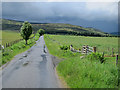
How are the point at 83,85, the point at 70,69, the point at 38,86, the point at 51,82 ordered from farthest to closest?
the point at 70,69 → the point at 51,82 → the point at 38,86 → the point at 83,85

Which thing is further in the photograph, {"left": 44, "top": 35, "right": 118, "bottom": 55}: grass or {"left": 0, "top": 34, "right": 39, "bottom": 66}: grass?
{"left": 44, "top": 35, "right": 118, "bottom": 55}: grass

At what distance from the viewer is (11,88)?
7.89m

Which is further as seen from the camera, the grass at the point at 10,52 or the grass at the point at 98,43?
the grass at the point at 98,43

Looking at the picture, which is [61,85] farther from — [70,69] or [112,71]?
[112,71]

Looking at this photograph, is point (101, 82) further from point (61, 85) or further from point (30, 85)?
point (30, 85)

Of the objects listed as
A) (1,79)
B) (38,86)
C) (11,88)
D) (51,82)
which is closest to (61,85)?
(51,82)

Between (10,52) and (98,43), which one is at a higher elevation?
(98,43)

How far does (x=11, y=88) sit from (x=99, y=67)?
19.0 ft

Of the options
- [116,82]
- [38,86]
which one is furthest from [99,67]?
[38,86]

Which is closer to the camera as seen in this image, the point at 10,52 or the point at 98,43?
the point at 10,52

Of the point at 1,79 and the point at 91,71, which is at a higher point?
the point at 91,71

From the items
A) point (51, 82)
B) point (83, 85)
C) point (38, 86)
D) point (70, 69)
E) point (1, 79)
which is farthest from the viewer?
point (70, 69)

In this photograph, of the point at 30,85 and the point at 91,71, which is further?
the point at 91,71

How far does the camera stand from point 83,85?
24.8 feet
